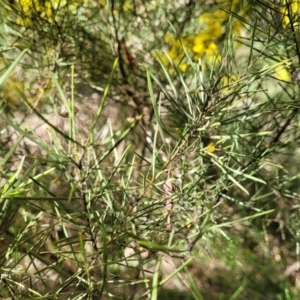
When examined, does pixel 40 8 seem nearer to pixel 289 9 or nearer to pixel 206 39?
pixel 206 39

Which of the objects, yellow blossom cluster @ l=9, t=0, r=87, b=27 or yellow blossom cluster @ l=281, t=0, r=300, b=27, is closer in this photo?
yellow blossom cluster @ l=281, t=0, r=300, b=27

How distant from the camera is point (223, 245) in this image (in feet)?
4.04

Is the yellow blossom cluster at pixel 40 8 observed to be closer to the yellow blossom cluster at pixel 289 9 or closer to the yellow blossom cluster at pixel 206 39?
the yellow blossom cluster at pixel 206 39

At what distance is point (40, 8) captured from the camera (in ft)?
3.12

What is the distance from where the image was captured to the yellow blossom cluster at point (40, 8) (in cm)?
92

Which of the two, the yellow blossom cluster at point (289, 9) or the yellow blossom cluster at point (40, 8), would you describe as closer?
the yellow blossom cluster at point (289, 9)

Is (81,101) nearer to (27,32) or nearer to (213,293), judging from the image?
(27,32)

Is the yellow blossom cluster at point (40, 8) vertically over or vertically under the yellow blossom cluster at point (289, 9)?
under

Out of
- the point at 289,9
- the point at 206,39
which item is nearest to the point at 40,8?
the point at 206,39

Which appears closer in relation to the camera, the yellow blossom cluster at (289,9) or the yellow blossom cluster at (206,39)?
the yellow blossom cluster at (289,9)

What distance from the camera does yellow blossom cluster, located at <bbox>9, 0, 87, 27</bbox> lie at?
922mm

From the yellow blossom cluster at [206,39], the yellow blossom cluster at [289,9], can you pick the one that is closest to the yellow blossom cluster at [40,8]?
the yellow blossom cluster at [206,39]

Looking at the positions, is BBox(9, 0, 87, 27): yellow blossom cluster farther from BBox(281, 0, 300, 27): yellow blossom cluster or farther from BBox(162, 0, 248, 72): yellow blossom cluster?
BBox(281, 0, 300, 27): yellow blossom cluster

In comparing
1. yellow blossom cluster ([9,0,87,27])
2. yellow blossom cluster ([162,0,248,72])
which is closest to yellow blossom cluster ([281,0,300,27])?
yellow blossom cluster ([162,0,248,72])
